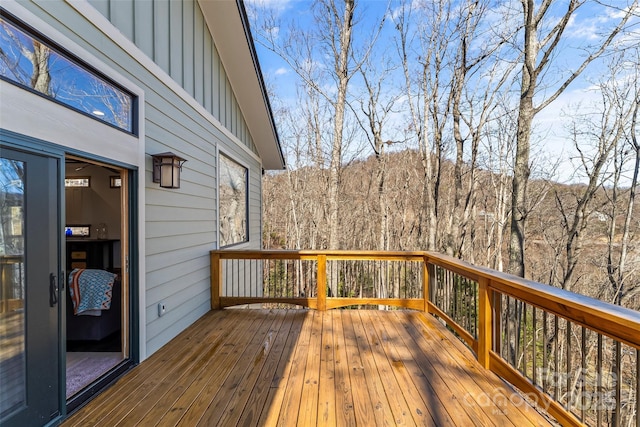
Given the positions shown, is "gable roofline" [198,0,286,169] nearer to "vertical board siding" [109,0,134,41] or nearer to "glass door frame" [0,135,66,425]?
"vertical board siding" [109,0,134,41]

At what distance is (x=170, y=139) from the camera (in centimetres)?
333

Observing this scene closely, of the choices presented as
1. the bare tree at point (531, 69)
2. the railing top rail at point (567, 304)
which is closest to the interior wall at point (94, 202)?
the railing top rail at point (567, 304)

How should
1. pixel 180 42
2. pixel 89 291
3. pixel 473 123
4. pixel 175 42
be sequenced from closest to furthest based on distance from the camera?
pixel 89 291 < pixel 175 42 < pixel 180 42 < pixel 473 123

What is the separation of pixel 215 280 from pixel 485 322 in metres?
3.49

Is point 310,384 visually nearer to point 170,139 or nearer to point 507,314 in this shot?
point 507,314

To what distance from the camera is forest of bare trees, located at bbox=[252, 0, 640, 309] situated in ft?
18.5

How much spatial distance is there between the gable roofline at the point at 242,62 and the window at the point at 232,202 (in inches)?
38.2

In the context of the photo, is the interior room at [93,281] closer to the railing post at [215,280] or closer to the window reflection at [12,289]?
the window reflection at [12,289]

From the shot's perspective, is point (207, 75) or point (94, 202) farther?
point (94, 202)

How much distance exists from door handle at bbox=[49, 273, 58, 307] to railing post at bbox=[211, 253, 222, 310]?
2.44m

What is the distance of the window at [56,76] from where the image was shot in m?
1.66

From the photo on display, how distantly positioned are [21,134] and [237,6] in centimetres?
342

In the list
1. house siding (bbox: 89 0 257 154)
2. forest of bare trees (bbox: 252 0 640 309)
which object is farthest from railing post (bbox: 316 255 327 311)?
forest of bare trees (bbox: 252 0 640 309)

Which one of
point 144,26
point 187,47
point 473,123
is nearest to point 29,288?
point 144,26
